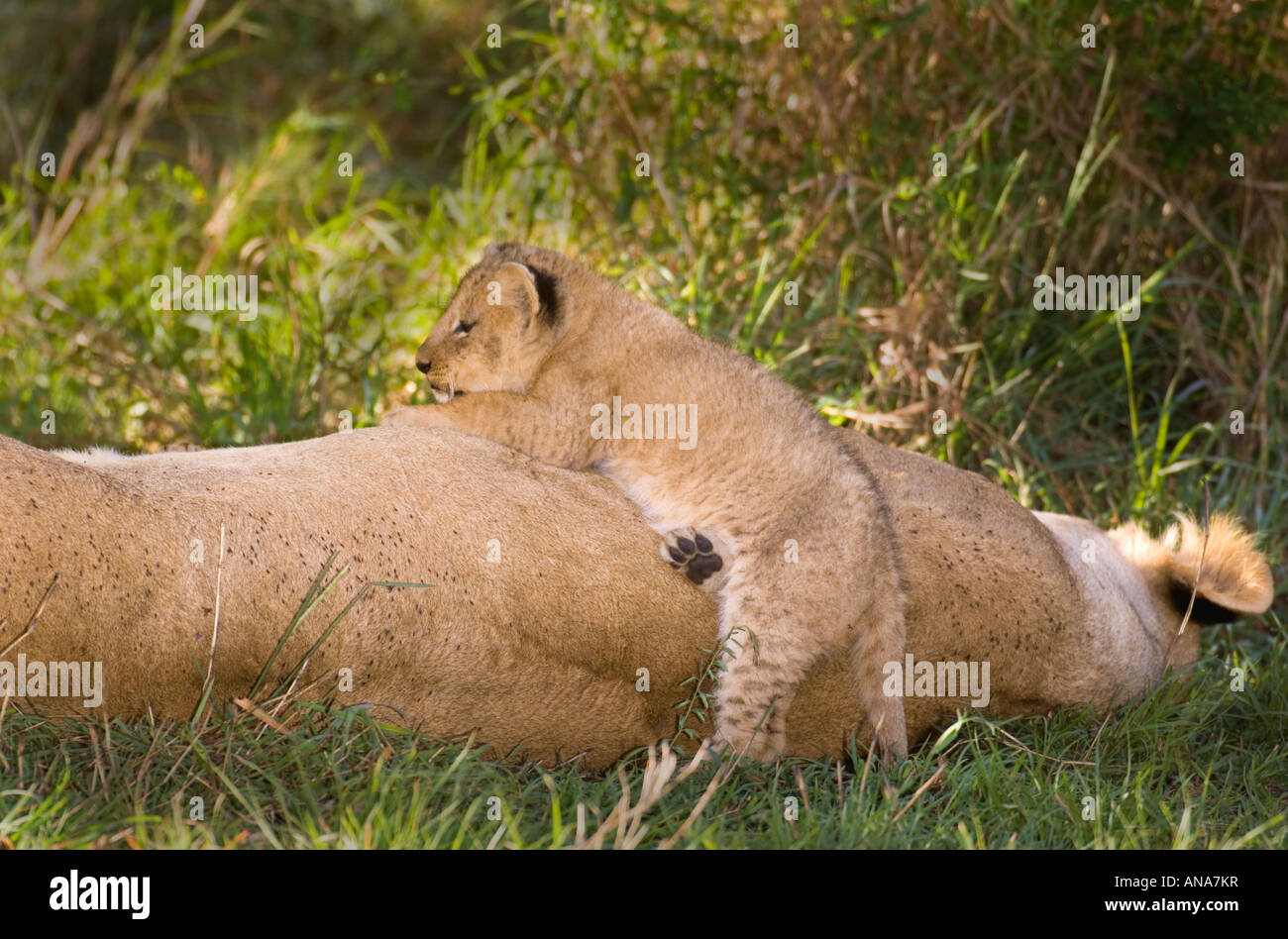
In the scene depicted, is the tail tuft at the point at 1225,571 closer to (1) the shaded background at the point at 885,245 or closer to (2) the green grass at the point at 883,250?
(2) the green grass at the point at 883,250

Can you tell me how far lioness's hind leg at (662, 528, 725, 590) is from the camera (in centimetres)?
375

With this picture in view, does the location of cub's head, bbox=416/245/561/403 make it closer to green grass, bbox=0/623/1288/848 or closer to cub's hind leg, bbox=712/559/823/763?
cub's hind leg, bbox=712/559/823/763

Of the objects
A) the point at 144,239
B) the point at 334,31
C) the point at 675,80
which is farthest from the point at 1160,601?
the point at 334,31

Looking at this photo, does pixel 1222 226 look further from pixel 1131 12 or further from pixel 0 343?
pixel 0 343

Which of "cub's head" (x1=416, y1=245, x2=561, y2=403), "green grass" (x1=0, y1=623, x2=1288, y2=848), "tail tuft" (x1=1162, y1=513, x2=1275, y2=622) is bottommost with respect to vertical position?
"green grass" (x1=0, y1=623, x2=1288, y2=848)

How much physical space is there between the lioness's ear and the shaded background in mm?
1413

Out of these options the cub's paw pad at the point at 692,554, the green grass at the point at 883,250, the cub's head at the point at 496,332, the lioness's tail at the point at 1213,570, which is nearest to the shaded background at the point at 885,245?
→ the green grass at the point at 883,250

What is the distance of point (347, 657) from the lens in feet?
10.9

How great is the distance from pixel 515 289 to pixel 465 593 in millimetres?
1290

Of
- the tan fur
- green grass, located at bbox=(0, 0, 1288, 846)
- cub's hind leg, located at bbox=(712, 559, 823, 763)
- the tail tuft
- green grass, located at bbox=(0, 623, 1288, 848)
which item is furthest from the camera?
green grass, located at bbox=(0, 0, 1288, 846)

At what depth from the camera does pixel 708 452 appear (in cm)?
404

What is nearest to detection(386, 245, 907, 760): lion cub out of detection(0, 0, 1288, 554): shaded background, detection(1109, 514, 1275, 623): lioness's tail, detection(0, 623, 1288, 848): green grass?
detection(0, 623, 1288, 848): green grass

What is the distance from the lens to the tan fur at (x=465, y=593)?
10.3 ft
